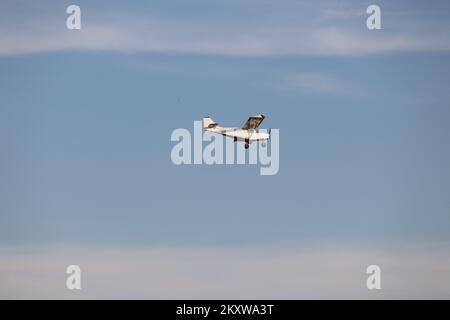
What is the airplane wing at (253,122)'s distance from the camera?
175500 mm

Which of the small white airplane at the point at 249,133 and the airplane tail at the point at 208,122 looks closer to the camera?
the small white airplane at the point at 249,133

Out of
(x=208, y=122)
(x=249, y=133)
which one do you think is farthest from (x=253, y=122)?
(x=208, y=122)

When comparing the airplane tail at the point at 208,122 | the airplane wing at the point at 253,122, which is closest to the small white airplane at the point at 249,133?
the airplane wing at the point at 253,122

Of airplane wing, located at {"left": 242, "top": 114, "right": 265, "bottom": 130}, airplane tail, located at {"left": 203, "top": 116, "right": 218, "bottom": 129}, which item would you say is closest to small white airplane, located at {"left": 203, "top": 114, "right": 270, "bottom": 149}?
airplane wing, located at {"left": 242, "top": 114, "right": 265, "bottom": 130}

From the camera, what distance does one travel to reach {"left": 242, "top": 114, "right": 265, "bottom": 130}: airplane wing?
176 m

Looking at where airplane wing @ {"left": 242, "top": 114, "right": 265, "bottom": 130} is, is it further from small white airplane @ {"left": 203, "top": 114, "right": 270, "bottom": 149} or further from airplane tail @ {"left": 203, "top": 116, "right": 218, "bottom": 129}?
airplane tail @ {"left": 203, "top": 116, "right": 218, "bottom": 129}

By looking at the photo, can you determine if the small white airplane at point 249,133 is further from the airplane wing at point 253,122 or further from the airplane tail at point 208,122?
the airplane tail at point 208,122

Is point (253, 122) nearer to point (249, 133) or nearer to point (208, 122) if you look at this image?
point (249, 133)

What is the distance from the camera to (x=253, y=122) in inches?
6929

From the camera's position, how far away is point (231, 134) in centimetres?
17838
